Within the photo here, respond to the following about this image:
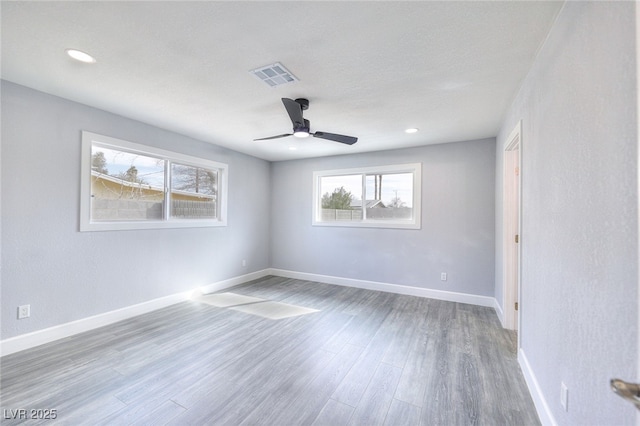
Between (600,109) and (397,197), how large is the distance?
3.51 meters

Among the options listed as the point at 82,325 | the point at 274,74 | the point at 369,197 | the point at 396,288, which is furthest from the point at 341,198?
the point at 82,325

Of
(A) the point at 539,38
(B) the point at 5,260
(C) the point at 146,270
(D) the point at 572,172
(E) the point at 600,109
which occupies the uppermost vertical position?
(A) the point at 539,38

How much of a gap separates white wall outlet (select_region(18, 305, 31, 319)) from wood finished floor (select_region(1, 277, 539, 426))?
0.34 meters

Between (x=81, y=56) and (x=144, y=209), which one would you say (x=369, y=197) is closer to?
(x=144, y=209)

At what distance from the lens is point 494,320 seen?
3260 millimetres

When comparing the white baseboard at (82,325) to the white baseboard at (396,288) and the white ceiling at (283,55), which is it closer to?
the white baseboard at (396,288)

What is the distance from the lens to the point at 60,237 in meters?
2.70

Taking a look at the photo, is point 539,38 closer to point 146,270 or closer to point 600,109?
point 600,109

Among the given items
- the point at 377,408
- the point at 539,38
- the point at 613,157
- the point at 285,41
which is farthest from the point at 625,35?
the point at 377,408

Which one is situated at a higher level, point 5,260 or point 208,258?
point 5,260

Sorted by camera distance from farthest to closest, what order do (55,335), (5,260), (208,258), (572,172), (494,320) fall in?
(208,258) < (494,320) < (55,335) < (5,260) < (572,172)

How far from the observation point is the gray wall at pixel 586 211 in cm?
88

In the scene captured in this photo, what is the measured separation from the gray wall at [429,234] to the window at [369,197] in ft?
0.41

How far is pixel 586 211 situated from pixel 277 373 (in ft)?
7.53
